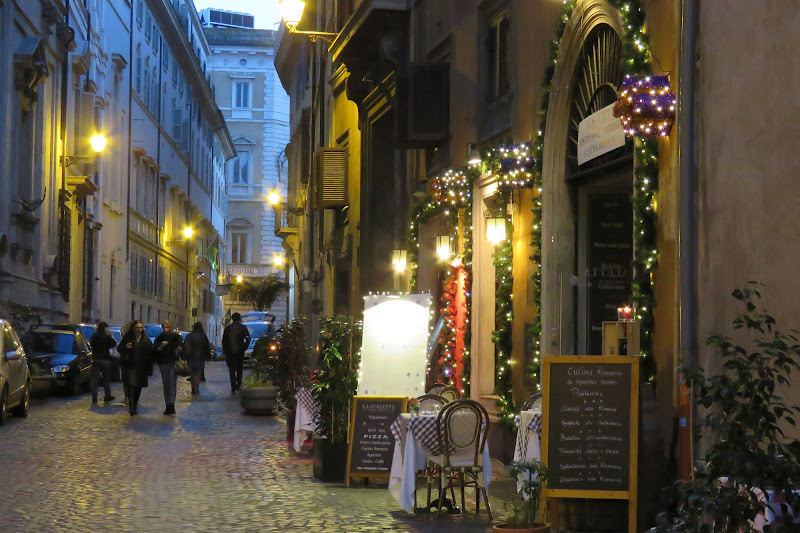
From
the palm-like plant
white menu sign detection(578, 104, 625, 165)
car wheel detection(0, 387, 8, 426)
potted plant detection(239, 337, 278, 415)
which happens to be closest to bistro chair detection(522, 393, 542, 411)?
white menu sign detection(578, 104, 625, 165)

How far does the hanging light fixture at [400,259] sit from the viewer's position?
71.8 feet

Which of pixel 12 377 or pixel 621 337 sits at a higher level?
pixel 621 337

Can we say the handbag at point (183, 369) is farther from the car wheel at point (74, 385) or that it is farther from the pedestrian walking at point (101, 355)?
the pedestrian walking at point (101, 355)

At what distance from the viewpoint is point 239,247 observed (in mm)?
92375

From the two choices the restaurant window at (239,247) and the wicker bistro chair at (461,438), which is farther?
the restaurant window at (239,247)

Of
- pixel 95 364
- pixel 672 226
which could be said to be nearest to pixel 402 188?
pixel 95 364

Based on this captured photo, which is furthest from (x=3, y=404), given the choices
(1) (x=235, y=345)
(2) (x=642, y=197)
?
(2) (x=642, y=197)

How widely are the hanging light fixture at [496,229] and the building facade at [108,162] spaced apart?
1547cm

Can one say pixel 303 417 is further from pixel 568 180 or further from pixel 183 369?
pixel 183 369

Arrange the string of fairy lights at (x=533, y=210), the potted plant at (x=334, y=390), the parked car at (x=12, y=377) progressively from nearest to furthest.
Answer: the string of fairy lights at (x=533, y=210) < the potted plant at (x=334, y=390) < the parked car at (x=12, y=377)

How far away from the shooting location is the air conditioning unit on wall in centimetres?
2852

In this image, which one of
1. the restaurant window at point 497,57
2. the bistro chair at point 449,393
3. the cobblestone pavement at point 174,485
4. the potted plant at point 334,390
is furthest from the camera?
the restaurant window at point 497,57

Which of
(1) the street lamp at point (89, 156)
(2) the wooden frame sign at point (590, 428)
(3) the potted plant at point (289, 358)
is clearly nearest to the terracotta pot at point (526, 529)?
(2) the wooden frame sign at point (590, 428)

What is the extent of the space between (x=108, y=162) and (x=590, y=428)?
37.0 m
